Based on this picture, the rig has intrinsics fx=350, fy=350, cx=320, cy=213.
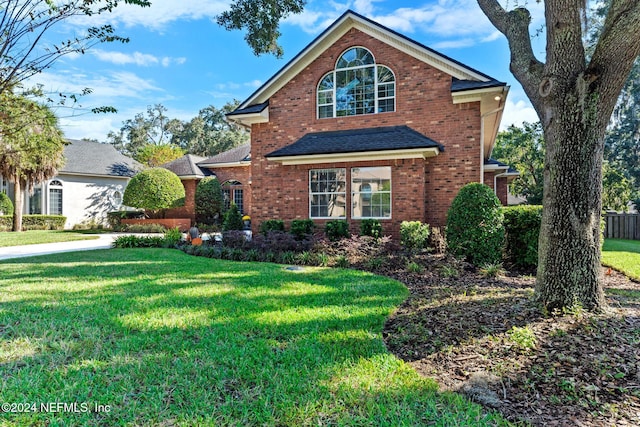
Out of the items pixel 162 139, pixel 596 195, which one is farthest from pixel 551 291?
pixel 162 139

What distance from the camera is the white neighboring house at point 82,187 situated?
22.9 meters

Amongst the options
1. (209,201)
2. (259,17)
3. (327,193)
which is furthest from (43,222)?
(259,17)

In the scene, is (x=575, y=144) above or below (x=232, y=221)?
above

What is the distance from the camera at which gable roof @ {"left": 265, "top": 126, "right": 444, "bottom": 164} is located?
11.1 meters

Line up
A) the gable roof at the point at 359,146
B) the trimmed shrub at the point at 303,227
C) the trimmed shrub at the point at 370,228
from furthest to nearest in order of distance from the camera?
the trimmed shrub at the point at 303,227 < the trimmed shrub at the point at 370,228 < the gable roof at the point at 359,146

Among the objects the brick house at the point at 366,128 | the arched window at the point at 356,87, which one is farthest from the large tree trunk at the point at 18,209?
the arched window at the point at 356,87

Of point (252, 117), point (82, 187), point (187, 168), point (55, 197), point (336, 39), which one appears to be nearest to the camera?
point (336, 39)

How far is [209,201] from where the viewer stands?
2194 cm

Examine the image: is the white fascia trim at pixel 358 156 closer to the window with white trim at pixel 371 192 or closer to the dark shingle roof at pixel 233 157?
the window with white trim at pixel 371 192

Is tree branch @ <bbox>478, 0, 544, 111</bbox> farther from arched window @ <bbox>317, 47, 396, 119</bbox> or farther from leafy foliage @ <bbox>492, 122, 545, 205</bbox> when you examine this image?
leafy foliage @ <bbox>492, 122, 545, 205</bbox>

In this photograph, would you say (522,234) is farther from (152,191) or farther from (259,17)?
(152,191)

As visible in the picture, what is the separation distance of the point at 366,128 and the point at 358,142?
3.66 ft

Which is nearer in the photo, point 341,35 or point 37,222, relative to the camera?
point 341,35

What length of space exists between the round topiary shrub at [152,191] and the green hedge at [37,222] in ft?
18.1
